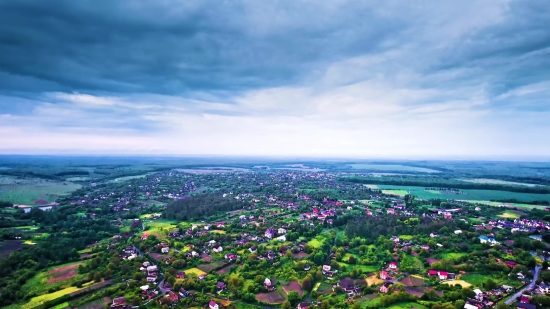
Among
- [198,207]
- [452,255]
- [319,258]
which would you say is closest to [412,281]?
[319,258]

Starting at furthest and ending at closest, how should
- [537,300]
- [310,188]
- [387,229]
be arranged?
1. [310,188]
2. [387,229]
3. [537,300]

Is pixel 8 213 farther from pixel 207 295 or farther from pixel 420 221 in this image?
pixel 420 221

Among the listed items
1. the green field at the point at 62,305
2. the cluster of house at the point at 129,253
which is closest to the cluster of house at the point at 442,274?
the cluster of house at the point at 129,253

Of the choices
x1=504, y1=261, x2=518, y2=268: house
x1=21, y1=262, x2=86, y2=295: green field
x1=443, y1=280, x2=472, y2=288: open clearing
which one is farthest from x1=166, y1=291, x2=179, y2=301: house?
x1=504, y1=261, x2=518, y2=268: house

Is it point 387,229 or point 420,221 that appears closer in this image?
point 387,229

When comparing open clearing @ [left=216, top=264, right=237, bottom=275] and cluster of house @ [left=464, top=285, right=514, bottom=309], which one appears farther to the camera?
open clearing @ [left=216, top=264, right=237, bottom=275]

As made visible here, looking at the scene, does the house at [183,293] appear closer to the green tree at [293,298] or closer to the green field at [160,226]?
the green tree at [293,298]

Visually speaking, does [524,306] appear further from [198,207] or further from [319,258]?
[198,207]

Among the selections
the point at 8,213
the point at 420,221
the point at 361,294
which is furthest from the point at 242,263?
the point at 8,213

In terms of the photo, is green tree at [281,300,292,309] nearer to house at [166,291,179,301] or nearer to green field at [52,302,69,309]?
house at [166,291,179,301]
